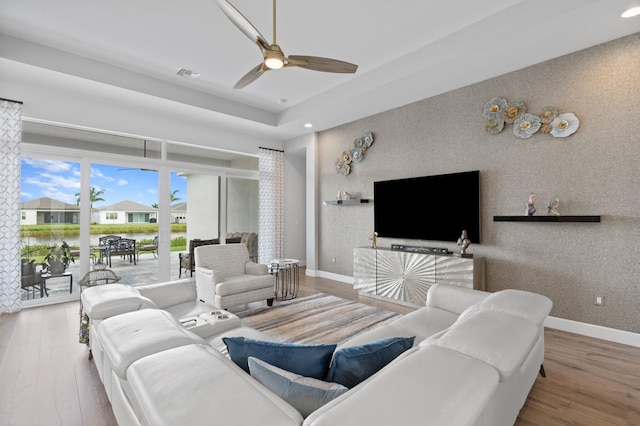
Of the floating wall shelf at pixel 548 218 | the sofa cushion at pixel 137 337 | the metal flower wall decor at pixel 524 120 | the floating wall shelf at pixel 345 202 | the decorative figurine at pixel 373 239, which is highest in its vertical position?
the metal flower wall decor at pixel 524 120

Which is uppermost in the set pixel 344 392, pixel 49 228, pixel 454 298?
pixel 49 228

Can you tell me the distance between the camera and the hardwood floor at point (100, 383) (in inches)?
76.0

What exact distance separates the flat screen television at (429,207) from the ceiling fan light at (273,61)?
2.85 m

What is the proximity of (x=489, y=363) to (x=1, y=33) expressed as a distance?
17.3 ft

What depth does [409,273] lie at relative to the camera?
428cm

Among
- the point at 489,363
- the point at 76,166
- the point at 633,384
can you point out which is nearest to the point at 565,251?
the point at 633,384

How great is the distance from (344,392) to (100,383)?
7.55 ft

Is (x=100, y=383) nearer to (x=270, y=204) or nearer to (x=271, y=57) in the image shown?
(x=271, y=57)

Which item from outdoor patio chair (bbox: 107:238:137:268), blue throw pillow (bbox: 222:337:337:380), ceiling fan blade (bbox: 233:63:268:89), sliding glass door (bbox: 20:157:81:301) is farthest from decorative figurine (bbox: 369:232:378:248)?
sliding glass door (bbox: 20:157:81:301)

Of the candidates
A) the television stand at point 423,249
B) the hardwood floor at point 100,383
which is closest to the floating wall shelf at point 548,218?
the television stand at point 423,249

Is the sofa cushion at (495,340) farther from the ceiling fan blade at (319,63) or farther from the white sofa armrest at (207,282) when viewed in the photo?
the white sofa armrest at (207,282)

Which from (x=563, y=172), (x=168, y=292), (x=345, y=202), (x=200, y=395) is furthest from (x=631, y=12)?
(x=168, y=292)

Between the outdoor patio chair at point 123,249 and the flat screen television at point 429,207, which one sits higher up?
the flat screen television at point 429,207

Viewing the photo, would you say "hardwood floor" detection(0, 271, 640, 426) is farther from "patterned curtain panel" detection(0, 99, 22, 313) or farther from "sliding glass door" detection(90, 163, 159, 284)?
"sliding glass door" detection(90, 163, 159, 284)
